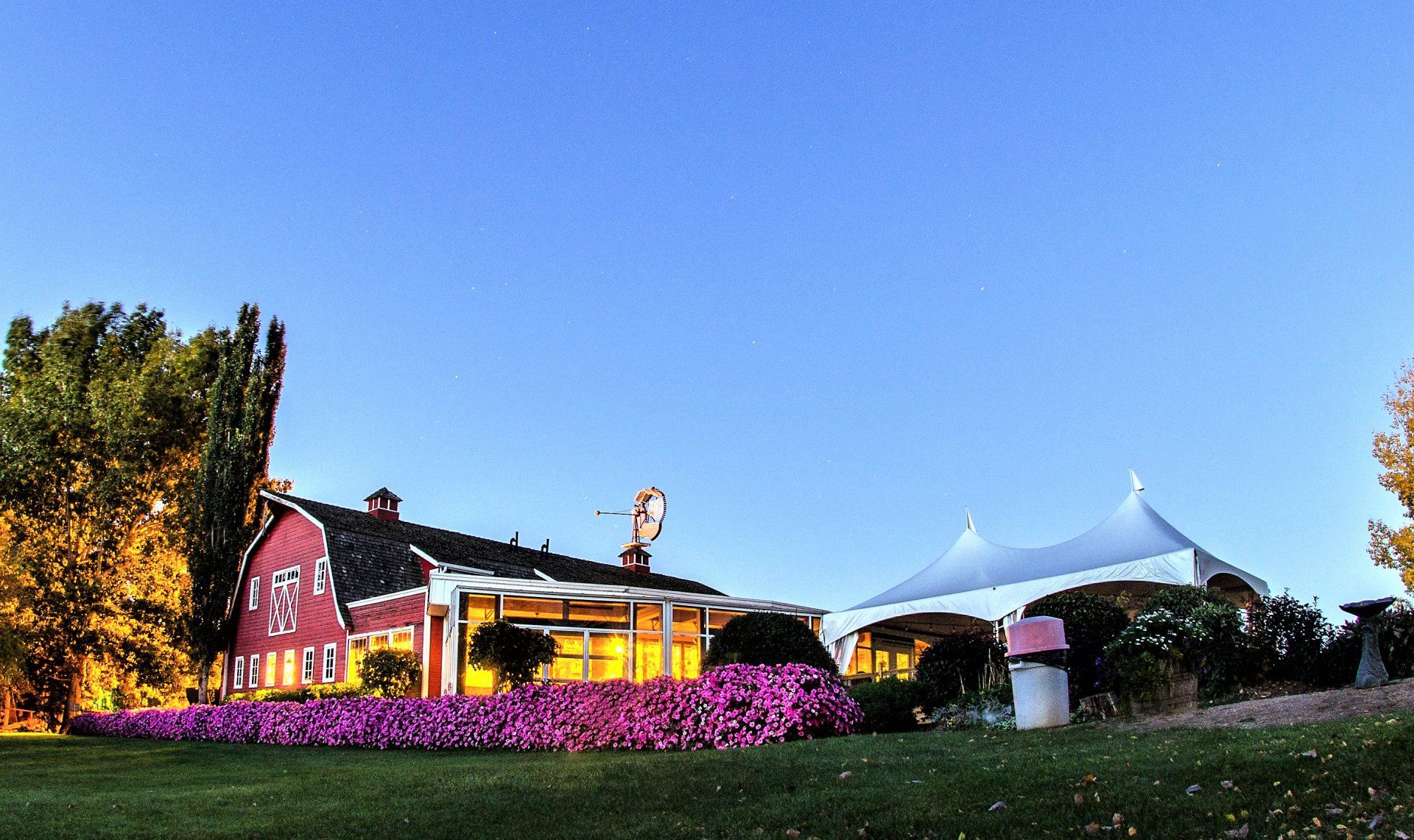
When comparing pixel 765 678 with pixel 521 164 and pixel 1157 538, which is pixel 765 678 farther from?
pixel 521 164

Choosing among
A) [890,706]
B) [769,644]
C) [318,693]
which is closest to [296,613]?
[318,693]

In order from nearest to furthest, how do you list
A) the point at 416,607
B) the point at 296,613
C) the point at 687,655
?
1. the point at 416,607
2. the point at 687,655
3. the point at 296,613

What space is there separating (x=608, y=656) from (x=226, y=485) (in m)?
11.8

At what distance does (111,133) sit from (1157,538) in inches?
910

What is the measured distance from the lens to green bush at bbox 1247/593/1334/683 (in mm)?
12641

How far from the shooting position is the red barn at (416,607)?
23609mm

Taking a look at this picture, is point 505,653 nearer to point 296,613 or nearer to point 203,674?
point 296,613

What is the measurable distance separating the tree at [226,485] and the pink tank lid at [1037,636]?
22861 mm

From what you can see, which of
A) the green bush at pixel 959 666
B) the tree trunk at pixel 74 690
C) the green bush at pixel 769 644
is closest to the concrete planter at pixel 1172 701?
the green bush at pixel 959 666

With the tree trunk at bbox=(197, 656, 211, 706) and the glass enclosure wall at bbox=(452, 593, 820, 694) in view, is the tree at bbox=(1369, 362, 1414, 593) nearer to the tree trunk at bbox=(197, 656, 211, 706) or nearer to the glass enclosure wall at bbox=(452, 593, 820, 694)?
the glass enclosure wall at bbox=(452, 593, 820, 694)

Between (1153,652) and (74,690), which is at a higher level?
(1153,652)

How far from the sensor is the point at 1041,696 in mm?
10953

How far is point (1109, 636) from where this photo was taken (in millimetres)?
13539

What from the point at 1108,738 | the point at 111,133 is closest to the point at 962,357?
the point at 1108,738
